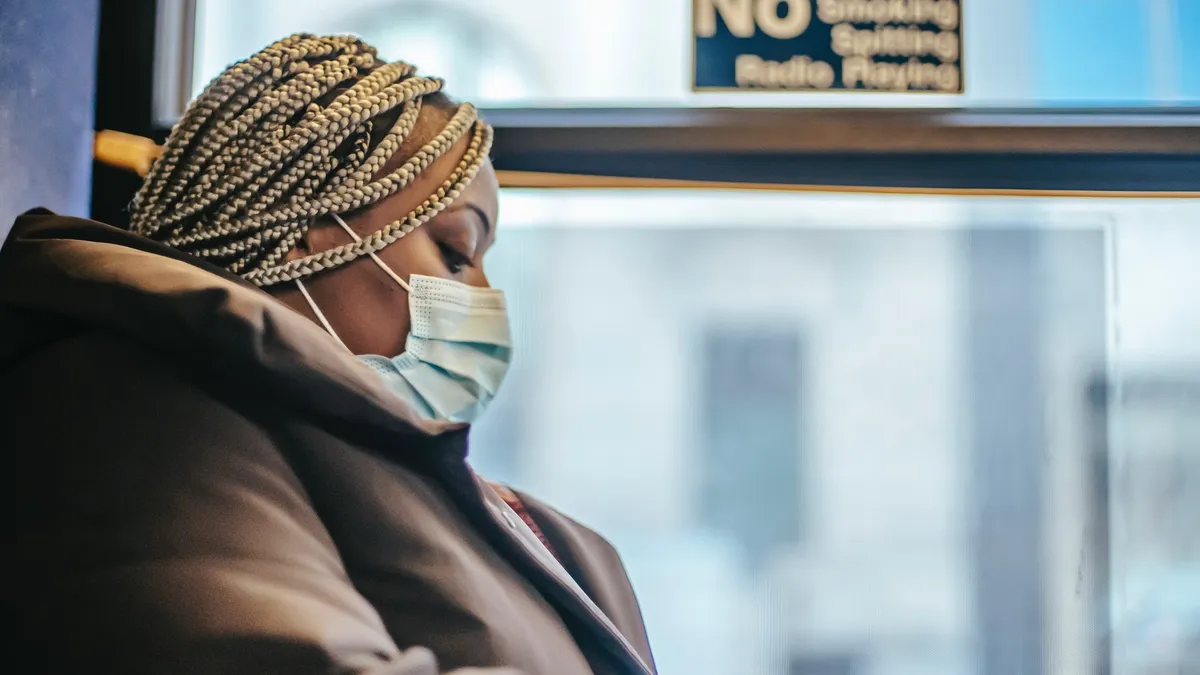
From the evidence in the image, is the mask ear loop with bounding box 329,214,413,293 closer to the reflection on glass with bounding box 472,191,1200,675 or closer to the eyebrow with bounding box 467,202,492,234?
the eyebrow with bounding box 467,202,492,234

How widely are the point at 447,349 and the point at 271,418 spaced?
31 centimetres

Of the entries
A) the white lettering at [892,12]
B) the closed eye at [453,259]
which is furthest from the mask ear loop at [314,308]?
the white lettering at [892,12]

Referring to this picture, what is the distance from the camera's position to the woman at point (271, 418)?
0.67 metres

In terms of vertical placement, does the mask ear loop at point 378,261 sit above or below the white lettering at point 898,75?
below

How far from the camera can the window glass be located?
141 cm

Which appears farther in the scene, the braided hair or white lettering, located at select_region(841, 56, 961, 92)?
white lettering, located at select_region(841, 56, 961, 92)

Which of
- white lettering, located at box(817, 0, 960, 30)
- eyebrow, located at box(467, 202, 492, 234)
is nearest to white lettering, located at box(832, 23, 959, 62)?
white lettering, located at box(817, 0, 960, 30)

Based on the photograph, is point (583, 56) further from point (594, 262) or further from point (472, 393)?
point (472, 393)

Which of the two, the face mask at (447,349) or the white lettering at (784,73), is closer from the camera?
the face mask at (447,349)

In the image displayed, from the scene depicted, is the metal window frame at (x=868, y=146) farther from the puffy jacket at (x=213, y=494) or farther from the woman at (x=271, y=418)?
the puffy jacket at (x=213, y=494)

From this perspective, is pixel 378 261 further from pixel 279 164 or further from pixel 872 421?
pixel 872 421

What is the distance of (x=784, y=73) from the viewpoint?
4.62ft

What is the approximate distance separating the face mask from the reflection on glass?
0.35 m

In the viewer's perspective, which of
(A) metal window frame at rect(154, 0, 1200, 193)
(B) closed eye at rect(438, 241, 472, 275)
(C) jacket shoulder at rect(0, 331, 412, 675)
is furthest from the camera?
(A) metal window frame at rect(154, 0, 1200, 193)
